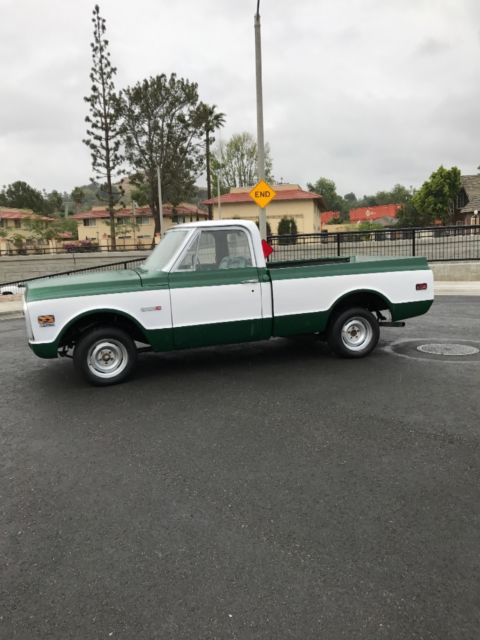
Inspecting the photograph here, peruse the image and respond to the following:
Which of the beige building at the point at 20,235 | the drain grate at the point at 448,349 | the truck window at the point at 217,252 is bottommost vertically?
the drain grate at the point at 448,349

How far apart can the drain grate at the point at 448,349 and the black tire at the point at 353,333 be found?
0.95 m

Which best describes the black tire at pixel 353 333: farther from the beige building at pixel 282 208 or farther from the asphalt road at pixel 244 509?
the beige building at pixel 282 208

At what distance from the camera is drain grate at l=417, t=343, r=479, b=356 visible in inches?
302

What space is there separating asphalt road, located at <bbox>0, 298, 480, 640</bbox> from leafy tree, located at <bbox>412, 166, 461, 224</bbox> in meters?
67.9

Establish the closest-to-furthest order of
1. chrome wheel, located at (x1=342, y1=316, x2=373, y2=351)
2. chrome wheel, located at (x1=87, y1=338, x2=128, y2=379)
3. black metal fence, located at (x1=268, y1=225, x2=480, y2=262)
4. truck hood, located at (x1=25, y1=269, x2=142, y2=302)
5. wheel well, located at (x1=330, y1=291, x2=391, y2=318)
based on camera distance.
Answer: truck hood, located at (x1=25, y1=269, x2=142, y2=302)
chrome wheel, located at (x1=87, y1=338, x2=128, y2=379)
wheel well, located at (x1=330, y1=291, x2=391, y2=318)
chrome wheel, located at (x1=342, y1=316, x2=373, y2=351)
black metal fence, located at (x1=268, y1=225, x2=480, y2=262)

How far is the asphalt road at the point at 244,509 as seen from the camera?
8.27 ft

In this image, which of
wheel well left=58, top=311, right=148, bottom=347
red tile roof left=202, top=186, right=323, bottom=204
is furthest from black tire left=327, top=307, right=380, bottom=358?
red tile roof left=202, top=186, right=323, bottom=204

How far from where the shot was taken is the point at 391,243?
2052cm

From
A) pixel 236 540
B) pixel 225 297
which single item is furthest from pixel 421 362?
pixel 236 540

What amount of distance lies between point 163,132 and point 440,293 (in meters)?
46.7

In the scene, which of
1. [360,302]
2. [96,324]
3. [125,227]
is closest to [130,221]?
[125,227]

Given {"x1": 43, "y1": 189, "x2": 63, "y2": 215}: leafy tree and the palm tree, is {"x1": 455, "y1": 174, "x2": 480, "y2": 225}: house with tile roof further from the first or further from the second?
{"x1": 43, "y1": 189, "x2": 63, "y2": 215}: leafy tree

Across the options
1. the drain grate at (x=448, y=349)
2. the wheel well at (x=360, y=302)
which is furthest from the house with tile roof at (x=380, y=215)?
the wheel well at (x=360, y=302)

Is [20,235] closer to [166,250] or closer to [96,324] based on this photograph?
[166,250]
